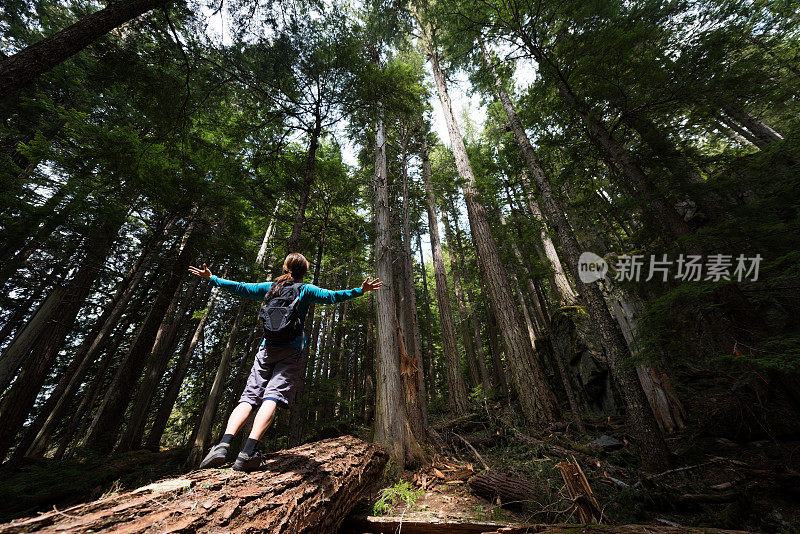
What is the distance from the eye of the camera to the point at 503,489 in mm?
3312

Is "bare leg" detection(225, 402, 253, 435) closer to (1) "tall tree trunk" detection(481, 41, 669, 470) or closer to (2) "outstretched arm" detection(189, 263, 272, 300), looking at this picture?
(2) "outstretched arm" detection(189, 263, 272, 300)

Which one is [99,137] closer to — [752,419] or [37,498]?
[37,498]

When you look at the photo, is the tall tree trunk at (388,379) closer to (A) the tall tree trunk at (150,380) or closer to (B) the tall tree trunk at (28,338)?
(B) the tall tree trunk at (28,338)

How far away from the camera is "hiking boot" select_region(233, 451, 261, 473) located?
7.27 feet

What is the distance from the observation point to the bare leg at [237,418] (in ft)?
7.42

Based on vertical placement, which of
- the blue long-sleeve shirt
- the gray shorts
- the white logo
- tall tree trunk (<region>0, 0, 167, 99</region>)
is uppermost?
tall tree trunk (<region>0, 0, 167, 99</region>)

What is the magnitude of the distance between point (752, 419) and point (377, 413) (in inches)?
252

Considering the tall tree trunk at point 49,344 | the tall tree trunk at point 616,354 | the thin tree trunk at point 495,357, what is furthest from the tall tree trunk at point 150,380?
the thin tree trunk at point 495,357

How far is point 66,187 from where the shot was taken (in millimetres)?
6336

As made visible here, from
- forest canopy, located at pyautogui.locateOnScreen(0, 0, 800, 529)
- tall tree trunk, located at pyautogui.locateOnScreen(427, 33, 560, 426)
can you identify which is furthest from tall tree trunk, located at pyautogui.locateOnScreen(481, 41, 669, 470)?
tall tree trunk, located at pyautogui.locateOnScreen(427, 33, 560, 426)

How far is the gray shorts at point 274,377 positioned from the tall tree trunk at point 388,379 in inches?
93.3

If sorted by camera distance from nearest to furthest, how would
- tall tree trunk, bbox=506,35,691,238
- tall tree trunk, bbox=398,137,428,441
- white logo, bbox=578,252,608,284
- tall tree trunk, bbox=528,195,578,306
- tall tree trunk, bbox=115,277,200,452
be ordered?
tall tree trunk, bbox=506,35,691,238 < tall tree trunk, bbox=398,137,428,441 < white logo, bbox=578,252,608,284 < tall tree trunk, bbox=115,277,200,452 < tall tree trunk, bbox=528,195,578,306

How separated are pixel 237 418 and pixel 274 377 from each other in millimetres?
443

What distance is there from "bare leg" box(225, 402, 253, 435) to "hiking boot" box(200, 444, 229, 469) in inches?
6.3
